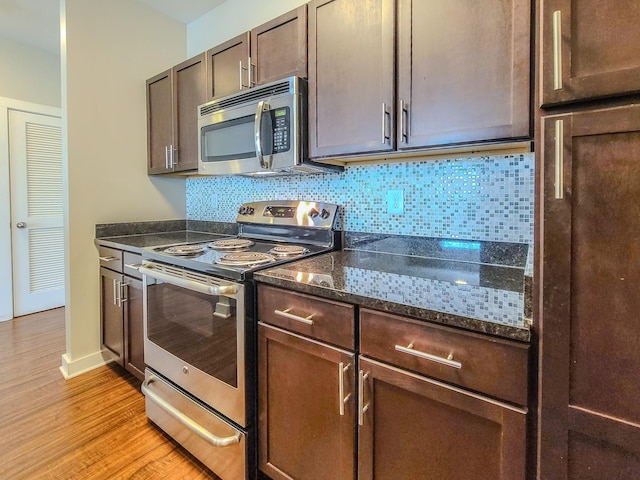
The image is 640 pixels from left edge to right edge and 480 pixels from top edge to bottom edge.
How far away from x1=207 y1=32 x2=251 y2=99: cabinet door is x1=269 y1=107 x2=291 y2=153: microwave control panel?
0.34 m

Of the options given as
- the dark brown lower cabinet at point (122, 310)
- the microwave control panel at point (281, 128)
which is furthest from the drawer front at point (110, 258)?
the microwave control panel at point (281, 128)

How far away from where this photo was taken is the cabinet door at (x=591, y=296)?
66cm

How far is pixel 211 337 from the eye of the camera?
142cm

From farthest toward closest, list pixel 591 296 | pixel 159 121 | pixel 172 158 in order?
pixel 159 121 < pixel 172 158 < pixel 591 296

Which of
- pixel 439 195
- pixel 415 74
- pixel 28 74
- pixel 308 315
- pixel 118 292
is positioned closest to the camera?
pixel 308 315

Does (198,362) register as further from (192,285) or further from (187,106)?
(187,106)

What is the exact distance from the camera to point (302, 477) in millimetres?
1207

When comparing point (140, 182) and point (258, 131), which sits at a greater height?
point (258, 131)

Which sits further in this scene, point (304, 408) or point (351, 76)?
point (351, 76)

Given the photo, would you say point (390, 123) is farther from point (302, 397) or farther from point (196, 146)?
point (196, 146)

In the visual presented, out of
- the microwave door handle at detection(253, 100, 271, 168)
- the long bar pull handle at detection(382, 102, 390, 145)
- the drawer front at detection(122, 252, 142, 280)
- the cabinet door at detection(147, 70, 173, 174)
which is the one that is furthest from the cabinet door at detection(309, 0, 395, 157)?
the cabinet door at detection(147, 70, 173, 174)

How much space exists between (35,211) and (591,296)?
445 centimetres

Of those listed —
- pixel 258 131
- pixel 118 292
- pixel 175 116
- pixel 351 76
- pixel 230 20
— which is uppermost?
pixel 230 20

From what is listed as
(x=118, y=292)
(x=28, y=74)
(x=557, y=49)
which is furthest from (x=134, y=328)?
(x=28, y=74)
